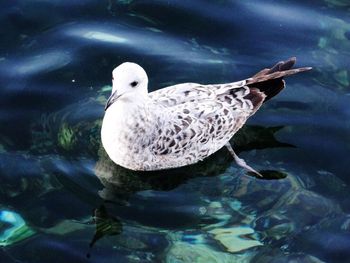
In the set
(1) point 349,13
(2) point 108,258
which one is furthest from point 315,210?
(1) point 349,13

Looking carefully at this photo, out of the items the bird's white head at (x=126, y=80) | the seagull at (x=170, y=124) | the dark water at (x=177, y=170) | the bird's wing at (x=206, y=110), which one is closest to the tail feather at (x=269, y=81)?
the bird's wing at (x=206, y=110)

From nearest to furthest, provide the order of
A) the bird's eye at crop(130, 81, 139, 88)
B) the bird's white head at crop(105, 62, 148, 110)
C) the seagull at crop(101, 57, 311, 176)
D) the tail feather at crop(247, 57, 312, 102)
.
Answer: the bird's white head at crop(105, 62, 148, 110)
the bird's eye at crop(130, 81, 139, 88)
the seagull at crop(101, 57, 311, 176)
the tail feather at crop(247, 57, 312, 102)

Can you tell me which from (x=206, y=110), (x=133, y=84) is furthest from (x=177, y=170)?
(x=133, y=84)

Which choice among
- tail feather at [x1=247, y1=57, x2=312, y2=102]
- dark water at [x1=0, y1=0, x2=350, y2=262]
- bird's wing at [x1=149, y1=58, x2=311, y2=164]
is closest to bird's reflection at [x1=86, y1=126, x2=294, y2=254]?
dark water at [x1=0, y1=0, x2=350, y2=262]

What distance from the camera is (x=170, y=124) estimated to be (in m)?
7.45

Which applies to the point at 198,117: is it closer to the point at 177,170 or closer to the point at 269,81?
the point at 177,170

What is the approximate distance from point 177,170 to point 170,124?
0.45m

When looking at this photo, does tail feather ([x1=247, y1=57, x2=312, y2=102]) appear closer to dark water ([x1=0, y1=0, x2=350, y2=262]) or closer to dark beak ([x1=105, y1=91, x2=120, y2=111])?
dark water ([x1=0, y1=0, x2=350, y2=262])

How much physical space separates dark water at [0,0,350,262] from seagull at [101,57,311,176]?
0.17m

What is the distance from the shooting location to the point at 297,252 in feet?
22.9

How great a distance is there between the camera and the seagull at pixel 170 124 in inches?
291

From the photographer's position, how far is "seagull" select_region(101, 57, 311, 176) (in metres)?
7.38

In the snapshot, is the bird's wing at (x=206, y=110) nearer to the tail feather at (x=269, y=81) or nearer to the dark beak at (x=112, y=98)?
the tail feather at (x=269, y=81)

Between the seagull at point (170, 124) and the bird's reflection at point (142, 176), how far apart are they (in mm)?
73
